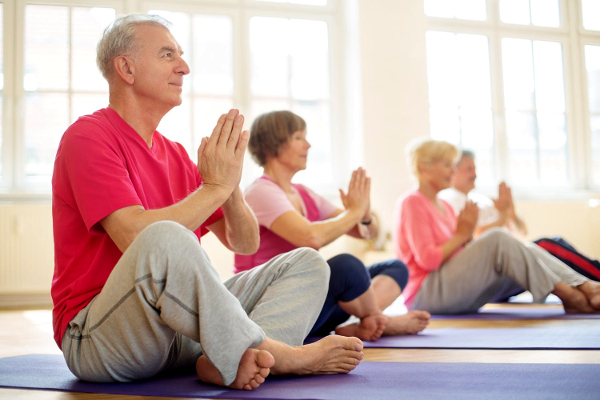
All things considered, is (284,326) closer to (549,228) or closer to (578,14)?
(549,228)

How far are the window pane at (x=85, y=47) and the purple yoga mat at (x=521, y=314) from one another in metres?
3.15

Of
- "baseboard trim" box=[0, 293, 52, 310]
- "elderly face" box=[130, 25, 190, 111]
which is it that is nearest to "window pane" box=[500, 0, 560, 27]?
"baseboard trim" box=[0, 293, 52, 310]

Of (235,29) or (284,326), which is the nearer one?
(284,326)

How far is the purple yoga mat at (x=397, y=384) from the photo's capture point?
1197mm

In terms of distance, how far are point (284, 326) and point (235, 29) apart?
13.5 ft

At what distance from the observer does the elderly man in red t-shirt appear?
3.92 ft

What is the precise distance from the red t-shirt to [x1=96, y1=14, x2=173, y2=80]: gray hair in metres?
0.16

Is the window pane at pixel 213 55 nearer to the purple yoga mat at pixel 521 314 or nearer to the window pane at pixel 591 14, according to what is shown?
the purple yoga mat at pixel 521 314

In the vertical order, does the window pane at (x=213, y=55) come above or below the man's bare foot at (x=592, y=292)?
above

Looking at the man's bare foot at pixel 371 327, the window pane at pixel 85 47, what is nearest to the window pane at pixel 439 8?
the window pane at pixel 85 47

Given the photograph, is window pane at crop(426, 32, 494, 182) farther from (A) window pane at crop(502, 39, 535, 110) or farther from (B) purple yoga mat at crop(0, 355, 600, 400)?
(B) purple yoga mat at crop(0, 355, 600, 400)

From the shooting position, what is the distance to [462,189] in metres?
4.08

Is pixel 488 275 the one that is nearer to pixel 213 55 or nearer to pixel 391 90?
pixel 391 90

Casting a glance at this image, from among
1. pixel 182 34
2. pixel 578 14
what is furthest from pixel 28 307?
pixel 578 14
